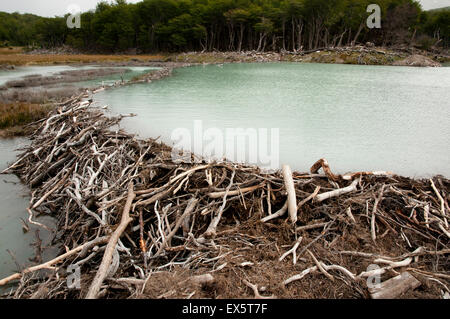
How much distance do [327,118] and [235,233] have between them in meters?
9.07

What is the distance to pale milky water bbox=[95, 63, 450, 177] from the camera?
25.2 ft

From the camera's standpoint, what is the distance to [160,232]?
3789 mm

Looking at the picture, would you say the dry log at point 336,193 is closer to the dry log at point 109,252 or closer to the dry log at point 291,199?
the dry log at point 291,199

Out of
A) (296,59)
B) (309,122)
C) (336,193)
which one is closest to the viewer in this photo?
(336,193)

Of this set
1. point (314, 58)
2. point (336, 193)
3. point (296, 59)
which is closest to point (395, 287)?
point (336, 193)

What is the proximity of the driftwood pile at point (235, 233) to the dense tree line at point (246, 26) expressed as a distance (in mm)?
63812

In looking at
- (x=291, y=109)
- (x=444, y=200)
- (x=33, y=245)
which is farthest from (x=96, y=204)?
(x=291, y=109)

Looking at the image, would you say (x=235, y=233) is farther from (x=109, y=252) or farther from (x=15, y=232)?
(x=15, y=232)

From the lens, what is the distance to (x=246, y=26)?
2854 inches

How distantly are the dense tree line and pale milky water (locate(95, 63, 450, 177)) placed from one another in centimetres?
5047

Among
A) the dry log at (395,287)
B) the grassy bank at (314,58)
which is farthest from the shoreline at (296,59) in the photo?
the dry log at (395,287)

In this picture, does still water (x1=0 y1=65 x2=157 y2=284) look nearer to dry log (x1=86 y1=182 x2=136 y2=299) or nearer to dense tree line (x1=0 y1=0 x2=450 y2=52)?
dry log (x1=86 y1=182 x2=136 y2=299)

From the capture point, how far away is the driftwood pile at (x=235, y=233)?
3.00 m
